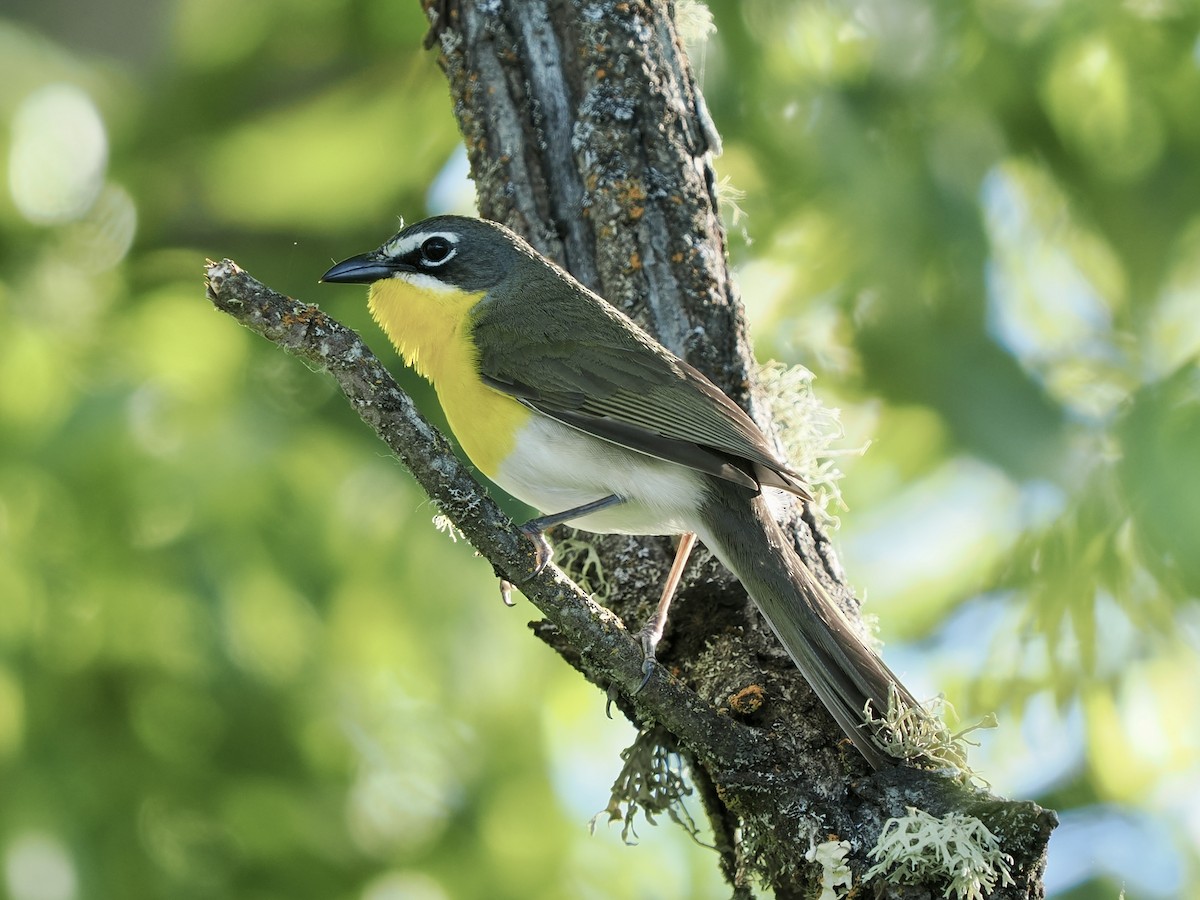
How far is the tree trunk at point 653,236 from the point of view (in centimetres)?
340

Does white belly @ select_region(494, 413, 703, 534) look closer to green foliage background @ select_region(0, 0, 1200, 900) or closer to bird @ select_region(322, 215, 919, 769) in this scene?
bird @ select_region(322, 215, 919, 769)

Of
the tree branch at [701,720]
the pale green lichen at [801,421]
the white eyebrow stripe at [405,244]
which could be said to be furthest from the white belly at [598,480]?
the white eyebrow stripe at [405,244]

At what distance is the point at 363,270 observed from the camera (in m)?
4.47

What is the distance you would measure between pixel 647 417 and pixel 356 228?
8.45ft

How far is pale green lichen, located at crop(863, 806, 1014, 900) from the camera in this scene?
2.92 metres

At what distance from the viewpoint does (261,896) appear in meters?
5.27

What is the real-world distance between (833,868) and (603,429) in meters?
1.53

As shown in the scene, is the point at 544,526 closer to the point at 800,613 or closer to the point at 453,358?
the point at 800,613

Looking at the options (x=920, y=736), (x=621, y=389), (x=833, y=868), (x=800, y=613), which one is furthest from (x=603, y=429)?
(x=833, y=868)

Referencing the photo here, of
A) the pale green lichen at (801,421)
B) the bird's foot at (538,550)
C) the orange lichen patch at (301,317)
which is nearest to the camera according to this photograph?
the orange lichen patch at (301,317)

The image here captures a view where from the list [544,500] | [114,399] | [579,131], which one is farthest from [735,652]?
[114,399]

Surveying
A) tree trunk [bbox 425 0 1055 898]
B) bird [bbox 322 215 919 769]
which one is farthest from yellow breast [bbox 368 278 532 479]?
tree trunk [bbox 425 0 1055 898]

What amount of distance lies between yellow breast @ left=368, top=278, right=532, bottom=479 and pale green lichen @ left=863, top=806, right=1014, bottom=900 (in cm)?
170

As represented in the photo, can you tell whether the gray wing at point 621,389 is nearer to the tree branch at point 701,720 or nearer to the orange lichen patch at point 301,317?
the tree branch at point 701,720
